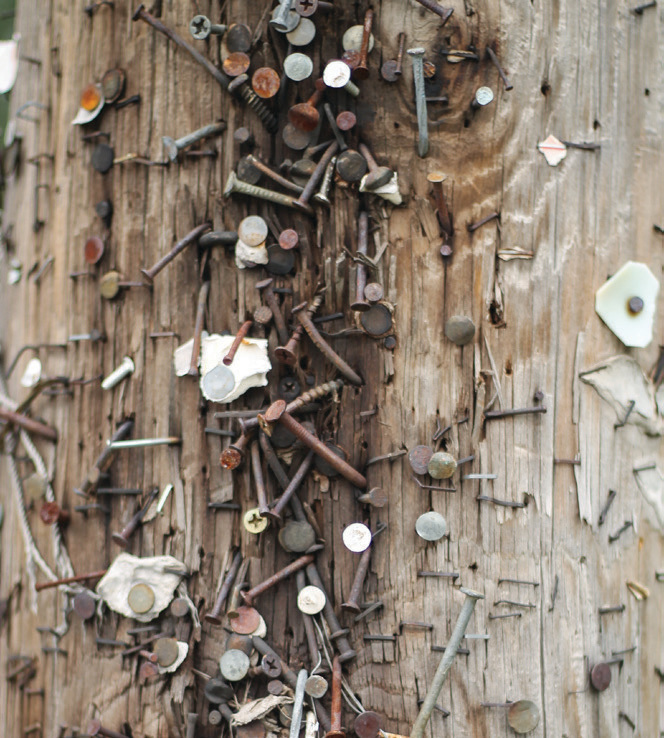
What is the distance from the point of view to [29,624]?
3.22 m

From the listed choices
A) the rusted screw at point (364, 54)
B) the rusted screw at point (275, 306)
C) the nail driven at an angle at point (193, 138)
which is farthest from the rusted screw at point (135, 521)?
the rusted screw at point (364, 54)

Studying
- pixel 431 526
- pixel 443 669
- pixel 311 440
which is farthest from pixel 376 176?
pixel 443 669

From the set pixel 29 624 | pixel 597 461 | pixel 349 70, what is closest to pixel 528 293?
pixel 597 461

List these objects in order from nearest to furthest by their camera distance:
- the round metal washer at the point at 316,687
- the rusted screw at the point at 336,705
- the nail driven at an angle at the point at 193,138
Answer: the rusted screw at the point at 336,705, the round metal washer at the point at 316,687, the nail driven at an angle at the point at 193,138

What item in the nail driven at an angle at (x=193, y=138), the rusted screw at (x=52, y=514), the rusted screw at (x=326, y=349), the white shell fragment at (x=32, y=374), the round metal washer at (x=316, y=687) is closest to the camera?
the round metal washer at (x=316, y=687)

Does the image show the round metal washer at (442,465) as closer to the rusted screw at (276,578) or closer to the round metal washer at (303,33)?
the rusted screw at (276,578)

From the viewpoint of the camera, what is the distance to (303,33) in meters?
2.72

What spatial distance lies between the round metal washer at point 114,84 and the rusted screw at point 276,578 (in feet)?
6.78

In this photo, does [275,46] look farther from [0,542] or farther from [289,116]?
[0,542]

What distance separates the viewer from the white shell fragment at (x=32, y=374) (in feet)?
11.0

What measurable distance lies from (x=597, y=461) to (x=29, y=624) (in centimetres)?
254

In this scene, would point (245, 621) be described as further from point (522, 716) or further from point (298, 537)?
point (522, 716)

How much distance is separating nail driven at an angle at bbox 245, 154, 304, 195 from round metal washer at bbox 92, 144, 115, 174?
696 mm

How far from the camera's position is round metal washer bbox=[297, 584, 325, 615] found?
8.50 ft
